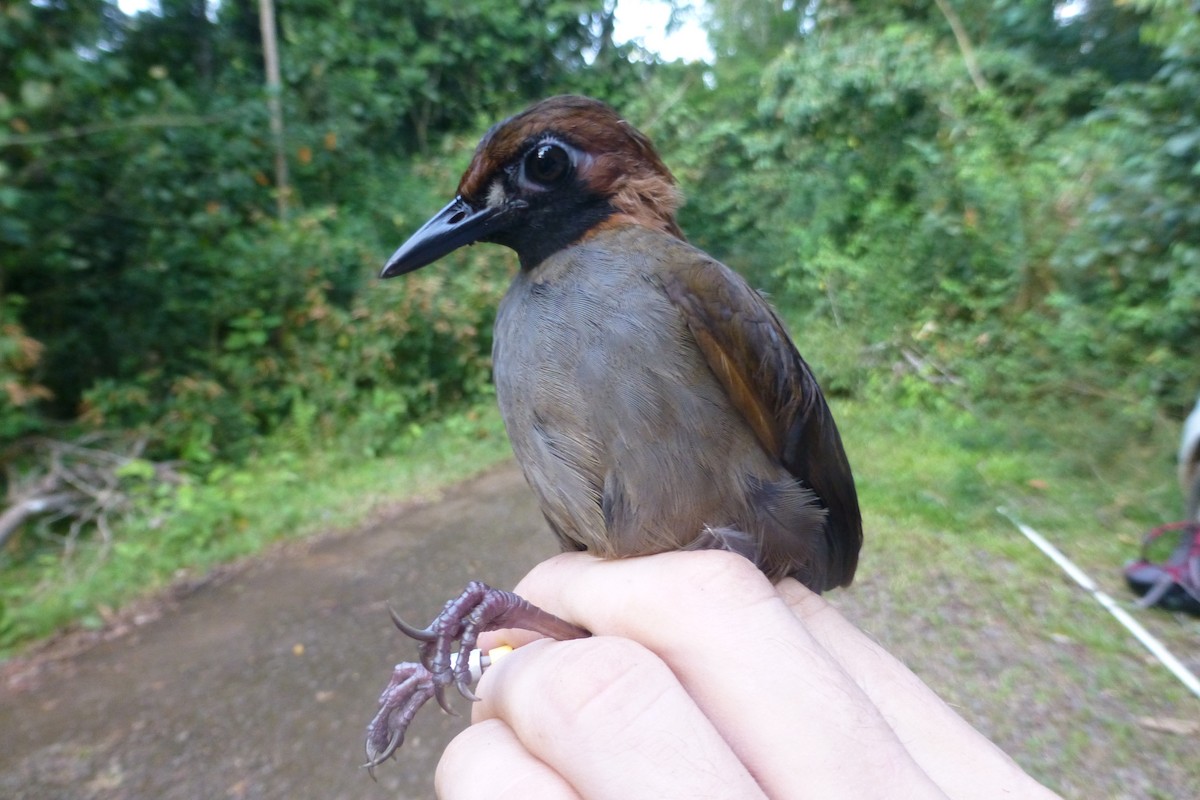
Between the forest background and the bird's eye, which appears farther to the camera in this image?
the forest background

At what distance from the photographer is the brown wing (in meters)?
1.54

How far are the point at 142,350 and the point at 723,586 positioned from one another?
262 inches

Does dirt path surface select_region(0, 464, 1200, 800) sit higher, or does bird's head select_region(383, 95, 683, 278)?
bird's head select_region(383, 95, 683, 278)

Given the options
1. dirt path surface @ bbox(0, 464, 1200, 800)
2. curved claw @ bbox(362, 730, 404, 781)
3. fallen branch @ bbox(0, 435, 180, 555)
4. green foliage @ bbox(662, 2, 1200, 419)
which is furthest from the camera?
green foliage @ bbox(662, 2, 1200, 419)

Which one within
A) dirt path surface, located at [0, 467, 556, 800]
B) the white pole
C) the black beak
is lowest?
dirt path surface, located at [0, 467, 556, 800]

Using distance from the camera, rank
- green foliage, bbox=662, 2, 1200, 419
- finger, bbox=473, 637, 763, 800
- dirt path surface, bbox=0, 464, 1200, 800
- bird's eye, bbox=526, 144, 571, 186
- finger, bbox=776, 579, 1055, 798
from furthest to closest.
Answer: green foliage, bbox=662, 2, 1200, 419 < dirt path surface, bbox=0, 464, 1200, 800 < bird's eye, bbox=526, 144, 571, 186 < finger, bbox=776, 579, 1055, 798 < finger, bbox=473, 637, 763, 800

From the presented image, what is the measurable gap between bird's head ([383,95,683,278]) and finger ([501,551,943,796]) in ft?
2.66

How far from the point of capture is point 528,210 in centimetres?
168

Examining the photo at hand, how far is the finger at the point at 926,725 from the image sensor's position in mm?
1065

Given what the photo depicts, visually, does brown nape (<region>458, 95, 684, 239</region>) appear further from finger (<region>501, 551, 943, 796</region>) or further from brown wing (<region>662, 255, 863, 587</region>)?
finger (<region>501, 551, 943, 796</region>)

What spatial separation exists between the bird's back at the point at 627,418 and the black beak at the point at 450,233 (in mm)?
180

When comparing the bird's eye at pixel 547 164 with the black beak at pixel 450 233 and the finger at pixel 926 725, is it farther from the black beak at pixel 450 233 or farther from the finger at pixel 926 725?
the finger at pixel 926 725

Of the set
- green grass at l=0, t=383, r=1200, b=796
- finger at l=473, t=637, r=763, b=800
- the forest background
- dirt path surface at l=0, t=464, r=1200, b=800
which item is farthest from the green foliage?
finger at l=473, t=637, r=763, b=800

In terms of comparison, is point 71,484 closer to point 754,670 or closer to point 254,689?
point 254,689
